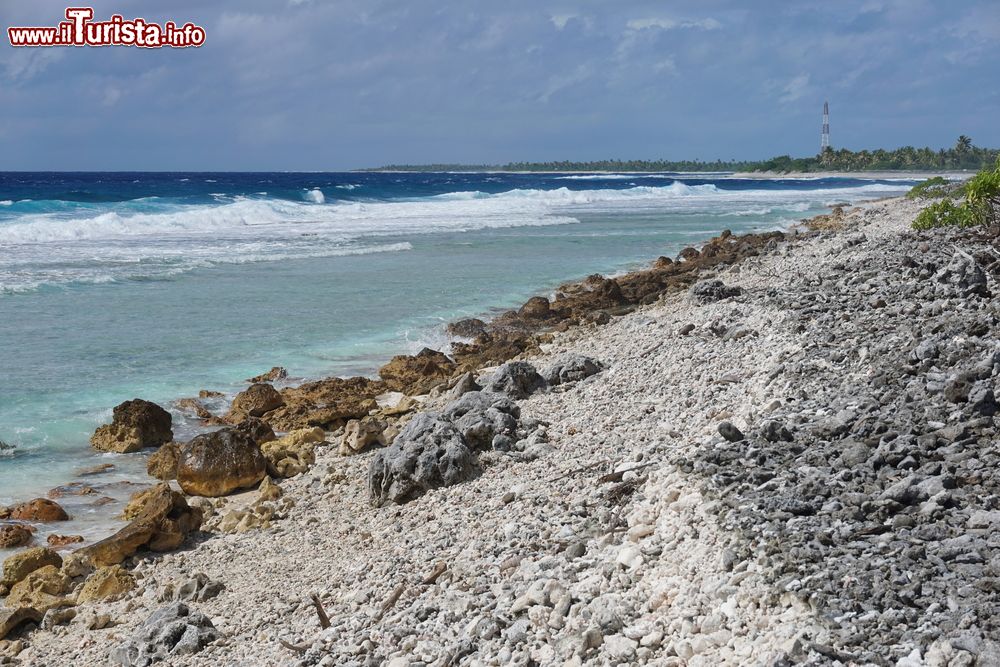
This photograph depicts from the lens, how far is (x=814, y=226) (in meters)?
28.2

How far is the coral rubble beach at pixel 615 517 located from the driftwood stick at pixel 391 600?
0.03m

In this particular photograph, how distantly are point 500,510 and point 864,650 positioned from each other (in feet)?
9.47

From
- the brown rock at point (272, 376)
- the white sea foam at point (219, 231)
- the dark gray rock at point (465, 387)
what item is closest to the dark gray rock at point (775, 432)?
the dark gray rock at point (465, 387)

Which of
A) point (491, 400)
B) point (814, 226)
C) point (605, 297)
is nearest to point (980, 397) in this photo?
point (491, 400)

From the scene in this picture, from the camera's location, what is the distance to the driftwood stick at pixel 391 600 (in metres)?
4.92

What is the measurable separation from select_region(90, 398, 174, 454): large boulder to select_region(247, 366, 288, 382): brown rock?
2204 millimetres

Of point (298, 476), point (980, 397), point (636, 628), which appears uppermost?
point (980, 397)

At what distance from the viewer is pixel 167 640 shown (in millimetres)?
5277

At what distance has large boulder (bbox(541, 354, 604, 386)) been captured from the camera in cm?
946

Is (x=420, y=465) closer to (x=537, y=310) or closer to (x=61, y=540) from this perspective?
(x=61, y=540)

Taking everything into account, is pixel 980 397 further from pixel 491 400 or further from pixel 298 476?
pixel 298 476

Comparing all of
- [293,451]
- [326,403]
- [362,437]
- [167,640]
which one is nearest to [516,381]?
[362,437]

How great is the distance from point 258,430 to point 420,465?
3040 millimetres

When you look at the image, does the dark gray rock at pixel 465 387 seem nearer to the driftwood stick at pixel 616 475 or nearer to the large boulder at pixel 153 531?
the large boulder at pixel 153 531
